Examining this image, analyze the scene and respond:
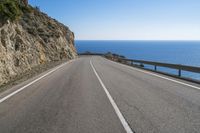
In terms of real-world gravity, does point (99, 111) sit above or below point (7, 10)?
below

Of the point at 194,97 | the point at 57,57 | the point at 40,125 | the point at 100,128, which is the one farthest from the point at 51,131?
the point at 57,57

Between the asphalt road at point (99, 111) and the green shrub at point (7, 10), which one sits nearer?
the asphalt road at point (99, 111)

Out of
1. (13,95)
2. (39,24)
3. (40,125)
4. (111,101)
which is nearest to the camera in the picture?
(40,125)

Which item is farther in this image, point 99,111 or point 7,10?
point 7,10

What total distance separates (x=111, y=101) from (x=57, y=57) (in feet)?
120

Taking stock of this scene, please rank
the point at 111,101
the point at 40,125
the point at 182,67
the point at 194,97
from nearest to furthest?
the point at 40,125
the point at 111,101
the point at 194,97
the point at 182,67

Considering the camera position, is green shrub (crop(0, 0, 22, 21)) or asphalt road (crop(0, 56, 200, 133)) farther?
green shrub (crop(0, 0, 22, 21))

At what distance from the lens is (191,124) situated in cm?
592

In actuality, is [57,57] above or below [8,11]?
below

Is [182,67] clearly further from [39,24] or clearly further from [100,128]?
[39,24]

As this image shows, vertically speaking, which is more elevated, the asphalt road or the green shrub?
the green shrub

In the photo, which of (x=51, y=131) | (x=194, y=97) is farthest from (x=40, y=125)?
(x=194, y=97)

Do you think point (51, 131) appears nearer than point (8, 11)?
Yes

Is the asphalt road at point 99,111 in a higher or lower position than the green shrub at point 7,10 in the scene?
lower
